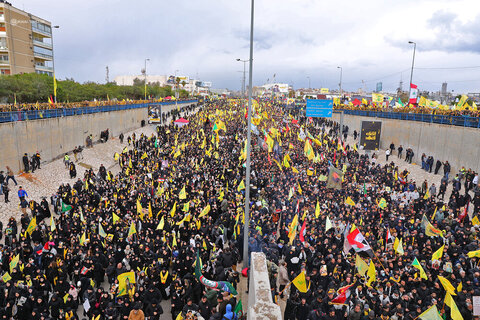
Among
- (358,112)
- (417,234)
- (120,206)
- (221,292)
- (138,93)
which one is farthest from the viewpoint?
(138,93)

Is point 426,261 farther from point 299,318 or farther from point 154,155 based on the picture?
point 154,155

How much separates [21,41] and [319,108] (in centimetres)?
3990

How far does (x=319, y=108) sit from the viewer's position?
24.4 meters

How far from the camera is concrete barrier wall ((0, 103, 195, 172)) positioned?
2008 cm

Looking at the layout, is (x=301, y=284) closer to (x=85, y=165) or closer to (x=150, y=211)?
(x=150, y=211)

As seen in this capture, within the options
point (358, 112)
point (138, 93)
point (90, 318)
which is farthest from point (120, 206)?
point (138, 93)

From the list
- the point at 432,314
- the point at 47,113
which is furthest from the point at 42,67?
the point at 432,314

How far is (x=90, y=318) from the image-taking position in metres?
7.64

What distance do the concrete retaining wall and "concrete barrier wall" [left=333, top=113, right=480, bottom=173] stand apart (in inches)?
706

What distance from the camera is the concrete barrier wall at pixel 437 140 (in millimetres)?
20312

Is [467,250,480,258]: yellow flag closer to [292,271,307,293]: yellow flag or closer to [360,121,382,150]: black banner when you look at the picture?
[292,271,307,293]: yellow flag

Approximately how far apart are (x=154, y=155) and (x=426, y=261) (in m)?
19.5

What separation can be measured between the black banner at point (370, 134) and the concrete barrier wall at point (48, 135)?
22.4 m

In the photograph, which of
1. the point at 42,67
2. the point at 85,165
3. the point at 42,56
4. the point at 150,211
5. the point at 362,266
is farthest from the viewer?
the point at 42,67
